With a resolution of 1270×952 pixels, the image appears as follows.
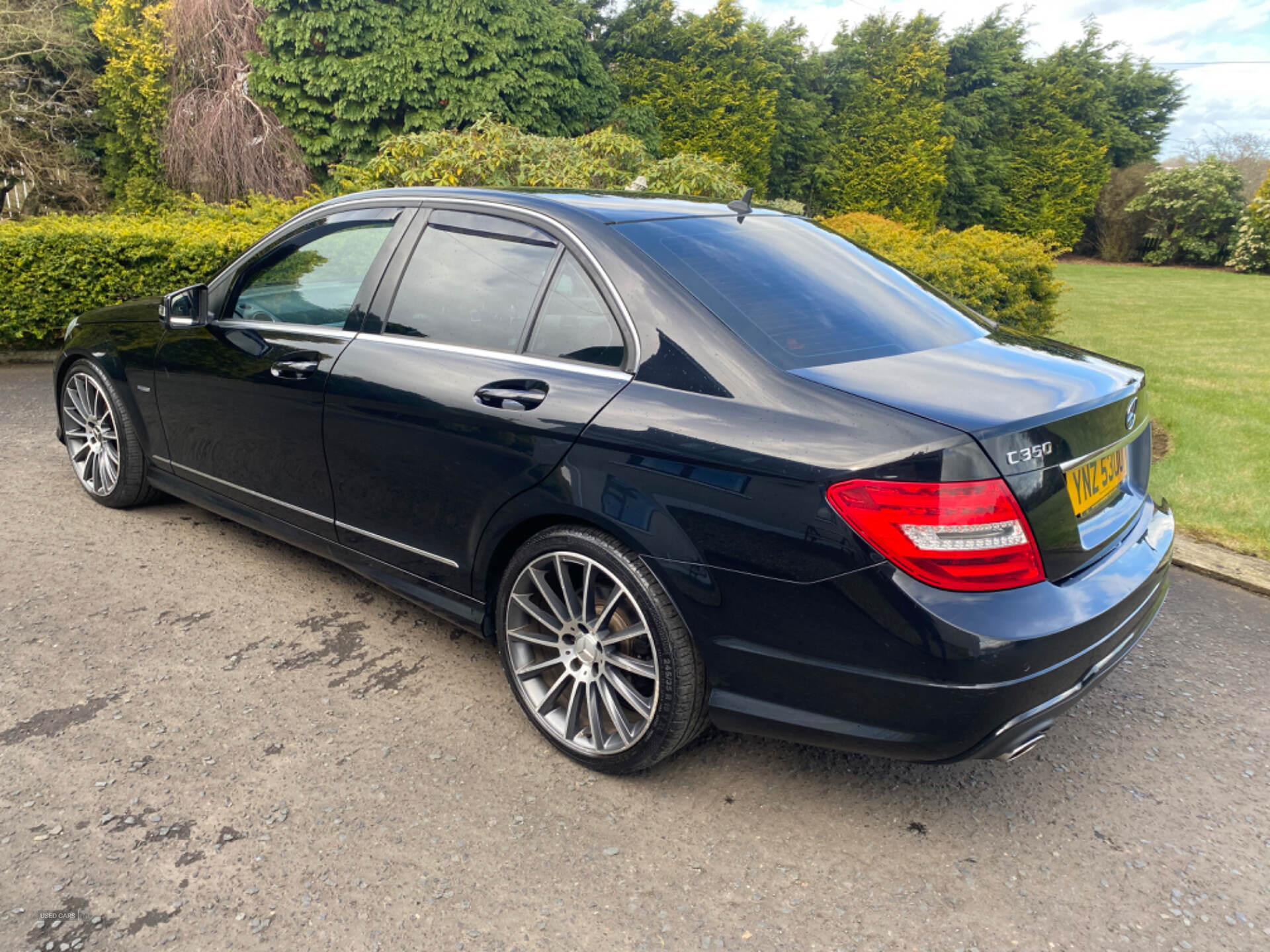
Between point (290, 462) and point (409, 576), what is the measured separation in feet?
2.41

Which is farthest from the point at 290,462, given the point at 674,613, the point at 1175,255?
the point at 1175,255

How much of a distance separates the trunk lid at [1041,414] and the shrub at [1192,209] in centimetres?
3128

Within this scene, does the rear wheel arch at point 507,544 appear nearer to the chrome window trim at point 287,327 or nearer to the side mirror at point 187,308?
the chrome window trim at point 287,327

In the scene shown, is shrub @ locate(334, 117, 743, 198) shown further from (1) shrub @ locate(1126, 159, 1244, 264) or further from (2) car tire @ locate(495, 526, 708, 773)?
(1) shrub @ locate(1126, 159, 1244, 264)

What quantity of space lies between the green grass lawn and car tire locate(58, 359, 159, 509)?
175 inches

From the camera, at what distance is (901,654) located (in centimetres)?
215

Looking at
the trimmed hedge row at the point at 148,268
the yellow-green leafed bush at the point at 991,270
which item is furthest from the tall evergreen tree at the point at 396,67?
the yellow-green leafed bush at the point at 991,270

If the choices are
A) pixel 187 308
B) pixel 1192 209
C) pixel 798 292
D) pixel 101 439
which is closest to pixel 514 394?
pixel 798 292

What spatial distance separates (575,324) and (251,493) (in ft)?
6.00

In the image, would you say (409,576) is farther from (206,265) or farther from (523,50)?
(523,50)

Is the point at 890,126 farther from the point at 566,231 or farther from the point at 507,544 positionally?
the point at 507,544

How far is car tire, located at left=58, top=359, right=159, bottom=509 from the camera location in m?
4.50

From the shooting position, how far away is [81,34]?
18266 mm

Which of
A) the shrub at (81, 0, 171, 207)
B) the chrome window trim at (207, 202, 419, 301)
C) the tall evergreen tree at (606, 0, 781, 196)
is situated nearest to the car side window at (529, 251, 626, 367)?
the chrome window trim at (207, 202, 419, 301)
